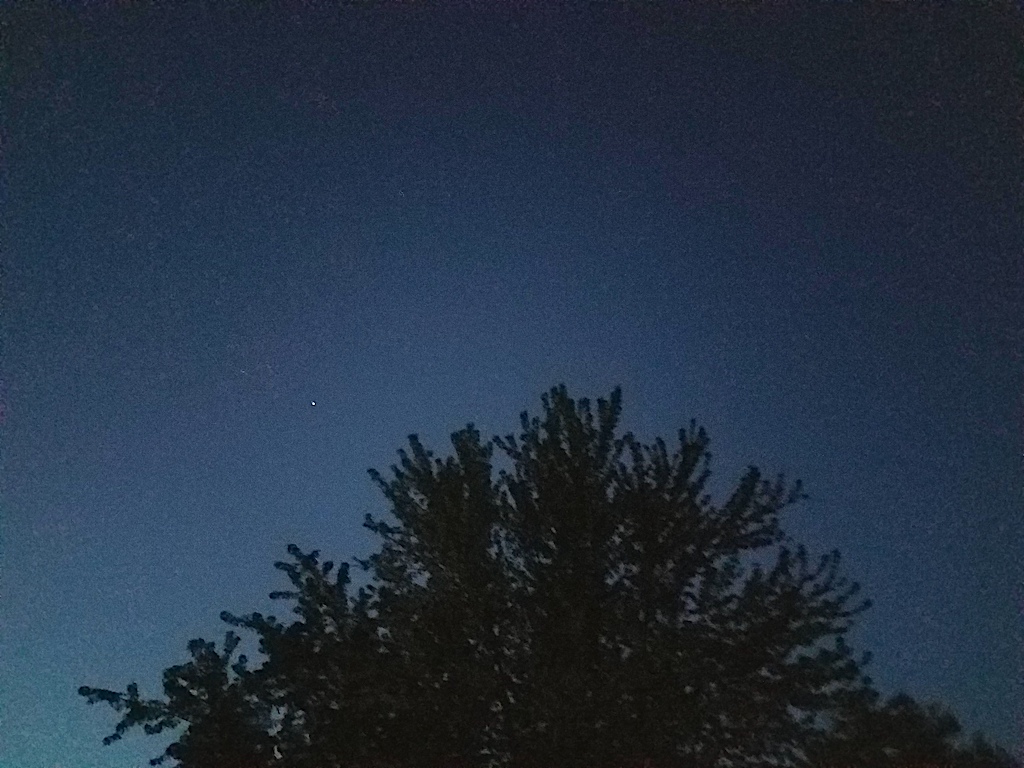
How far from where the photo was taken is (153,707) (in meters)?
14.7

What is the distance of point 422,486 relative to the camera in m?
15.3

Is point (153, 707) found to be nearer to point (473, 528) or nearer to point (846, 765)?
point (473, 528)

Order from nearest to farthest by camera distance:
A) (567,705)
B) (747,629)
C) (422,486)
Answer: (567,705) < (747,629) < (422,486)

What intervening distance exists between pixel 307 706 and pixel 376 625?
1.13 metres

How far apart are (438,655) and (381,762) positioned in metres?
1.24

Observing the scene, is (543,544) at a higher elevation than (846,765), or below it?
higher

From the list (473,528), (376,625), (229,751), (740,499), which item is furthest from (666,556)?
(229,751)

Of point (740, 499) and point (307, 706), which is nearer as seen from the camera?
point (307, 706)

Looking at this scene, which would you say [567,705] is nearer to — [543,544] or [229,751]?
[543,544]

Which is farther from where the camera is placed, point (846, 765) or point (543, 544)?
point (543, 544)

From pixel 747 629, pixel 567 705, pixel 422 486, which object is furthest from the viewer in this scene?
pixel 422 486

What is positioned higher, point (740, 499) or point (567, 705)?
point (740, 499)

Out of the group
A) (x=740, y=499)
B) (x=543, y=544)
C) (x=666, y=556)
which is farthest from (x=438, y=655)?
(x=740, y=499)

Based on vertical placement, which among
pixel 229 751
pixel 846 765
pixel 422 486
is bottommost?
pixel 846 765
